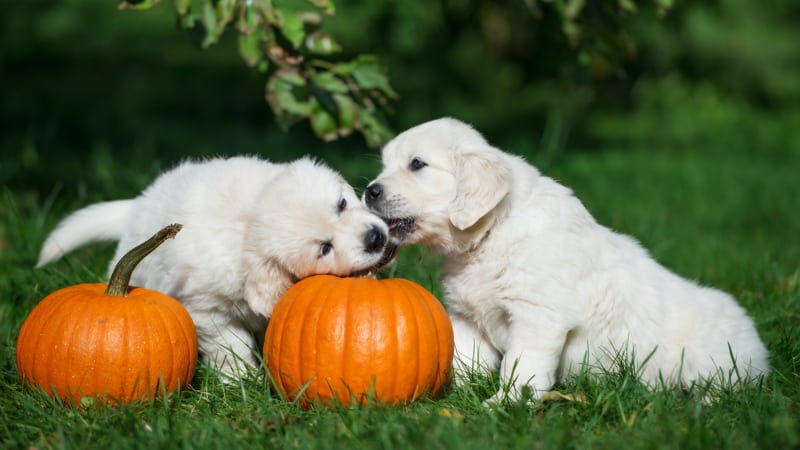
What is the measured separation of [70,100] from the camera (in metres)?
9.54

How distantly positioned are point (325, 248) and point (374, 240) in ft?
0.62

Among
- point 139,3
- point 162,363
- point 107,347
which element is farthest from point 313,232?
point 139,3

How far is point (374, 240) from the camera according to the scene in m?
3.15

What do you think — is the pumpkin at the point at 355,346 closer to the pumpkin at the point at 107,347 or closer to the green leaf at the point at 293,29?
the pumpkin at the point at 107,347

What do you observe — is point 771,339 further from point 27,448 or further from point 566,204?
point 27,448

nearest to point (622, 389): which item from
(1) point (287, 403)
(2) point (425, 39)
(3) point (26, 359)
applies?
(1) point (287, 403)

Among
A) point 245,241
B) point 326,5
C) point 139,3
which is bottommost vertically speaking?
point 245,241

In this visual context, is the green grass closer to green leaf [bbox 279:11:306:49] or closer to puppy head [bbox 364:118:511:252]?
puppy head [bbox 364:118:511:252]

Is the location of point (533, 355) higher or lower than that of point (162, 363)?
higher

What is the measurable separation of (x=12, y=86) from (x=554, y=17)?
720 cm

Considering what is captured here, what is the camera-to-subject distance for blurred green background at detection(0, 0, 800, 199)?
8102 mm

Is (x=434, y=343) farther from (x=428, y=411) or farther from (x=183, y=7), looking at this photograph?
(x=183, y=7)

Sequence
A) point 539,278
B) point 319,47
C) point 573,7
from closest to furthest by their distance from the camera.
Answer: point 539,278 < point 319,47 < point 573,7

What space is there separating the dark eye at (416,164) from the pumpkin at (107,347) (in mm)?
930
